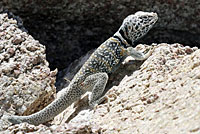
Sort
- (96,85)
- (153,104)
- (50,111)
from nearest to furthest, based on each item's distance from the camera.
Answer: (153,104) → (50,111) → (96,85)

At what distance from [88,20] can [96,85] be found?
210 centimetres

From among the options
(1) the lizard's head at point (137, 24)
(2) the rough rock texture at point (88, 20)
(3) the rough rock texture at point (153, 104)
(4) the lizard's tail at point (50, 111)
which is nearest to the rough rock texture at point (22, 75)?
(4) the lizard's tail at point (50, 111)

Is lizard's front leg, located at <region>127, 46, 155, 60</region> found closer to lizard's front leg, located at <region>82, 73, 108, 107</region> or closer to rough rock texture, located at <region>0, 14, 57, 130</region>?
lizard's front leg, located at <region>82, 73, 108, 107</region>

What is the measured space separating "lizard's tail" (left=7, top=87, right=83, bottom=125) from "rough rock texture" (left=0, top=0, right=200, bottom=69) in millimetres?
2082

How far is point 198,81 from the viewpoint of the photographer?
4633 millimetres

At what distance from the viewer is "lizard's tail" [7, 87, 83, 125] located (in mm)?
5629

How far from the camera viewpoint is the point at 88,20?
7816 mm

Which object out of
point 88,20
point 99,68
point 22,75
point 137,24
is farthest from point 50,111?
point 88,20

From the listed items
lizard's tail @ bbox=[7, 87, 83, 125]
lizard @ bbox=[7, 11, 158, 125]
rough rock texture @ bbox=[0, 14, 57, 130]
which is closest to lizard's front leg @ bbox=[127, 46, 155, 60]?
lizard @ bbox=[7, 11, 158, 125]

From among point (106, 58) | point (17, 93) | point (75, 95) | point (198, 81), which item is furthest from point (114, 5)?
point (198, 81)

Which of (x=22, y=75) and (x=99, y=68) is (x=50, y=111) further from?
(x=99, y=68)

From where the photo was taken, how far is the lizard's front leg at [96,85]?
6.05 meters

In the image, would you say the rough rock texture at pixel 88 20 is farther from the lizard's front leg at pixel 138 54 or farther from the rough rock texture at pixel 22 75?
the lizard's front leg at pixel 138 54

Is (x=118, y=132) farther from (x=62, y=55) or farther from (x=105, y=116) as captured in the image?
(x=62, y=55)
